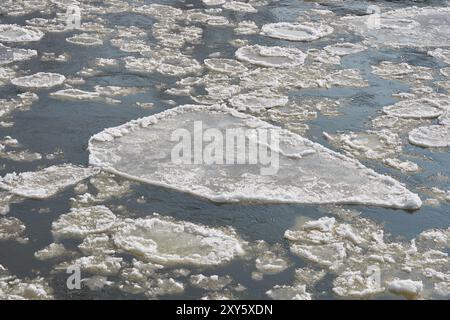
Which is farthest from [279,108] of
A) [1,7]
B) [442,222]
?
[1,7]

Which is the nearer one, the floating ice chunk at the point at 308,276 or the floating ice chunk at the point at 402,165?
the floating ice chunk at the point at 308,276

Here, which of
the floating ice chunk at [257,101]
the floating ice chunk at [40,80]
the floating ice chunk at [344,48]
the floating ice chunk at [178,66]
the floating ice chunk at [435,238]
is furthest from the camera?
the floating ice chunk at [344,48]

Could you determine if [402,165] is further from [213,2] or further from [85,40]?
[213,2]

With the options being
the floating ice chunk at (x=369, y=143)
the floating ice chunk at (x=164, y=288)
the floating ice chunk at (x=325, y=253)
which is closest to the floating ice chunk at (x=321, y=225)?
the floating ice chunk at (x=325, y=253)

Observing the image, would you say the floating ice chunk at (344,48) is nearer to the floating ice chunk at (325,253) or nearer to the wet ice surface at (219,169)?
the wet ice surface at (219,169)

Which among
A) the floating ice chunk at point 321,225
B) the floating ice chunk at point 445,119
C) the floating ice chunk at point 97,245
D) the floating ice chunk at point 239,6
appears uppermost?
the floating ice chunk at point 239,6

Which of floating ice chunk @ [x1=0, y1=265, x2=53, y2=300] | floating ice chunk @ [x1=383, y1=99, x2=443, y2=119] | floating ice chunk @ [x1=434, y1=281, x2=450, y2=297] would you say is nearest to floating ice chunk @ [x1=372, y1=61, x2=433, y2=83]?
floating ice chunk @ [x1=383, y1=99, x2=443, y2=119]

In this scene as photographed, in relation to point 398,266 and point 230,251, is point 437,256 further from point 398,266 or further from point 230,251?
point 230,251

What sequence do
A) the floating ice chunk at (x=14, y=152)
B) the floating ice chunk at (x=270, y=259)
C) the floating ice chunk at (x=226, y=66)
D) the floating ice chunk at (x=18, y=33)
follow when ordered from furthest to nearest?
the floating ice chunk at (x=18, y=33) < the floating ice chunk at (x=226, y=66) < the floating ice chunk at (x=14, y=152) < the floating ice chunk at (x=270, y=259)
